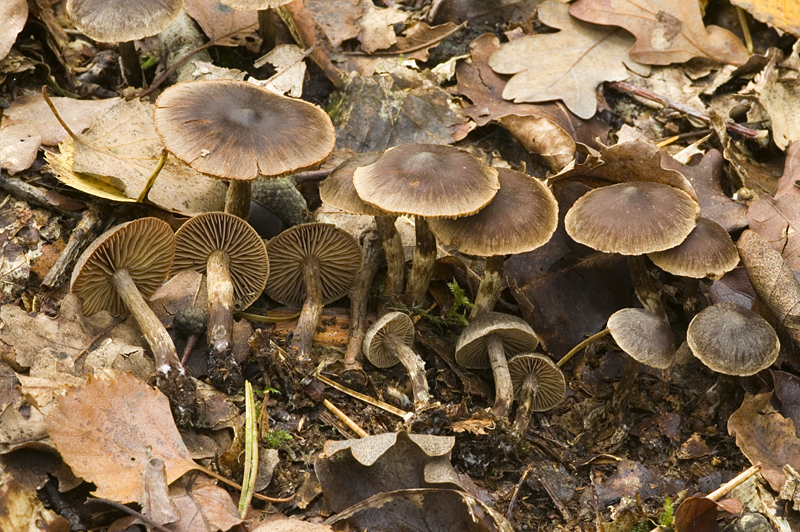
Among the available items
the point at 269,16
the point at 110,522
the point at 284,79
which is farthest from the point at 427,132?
the point at 110,522

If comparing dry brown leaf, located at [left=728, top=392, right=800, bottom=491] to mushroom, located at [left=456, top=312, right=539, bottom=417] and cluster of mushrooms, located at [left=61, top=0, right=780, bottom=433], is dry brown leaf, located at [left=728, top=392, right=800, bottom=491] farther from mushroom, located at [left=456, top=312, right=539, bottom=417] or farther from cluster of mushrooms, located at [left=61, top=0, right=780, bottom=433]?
mushroom, located at [left=456, top=312, right=539, bottom=417]

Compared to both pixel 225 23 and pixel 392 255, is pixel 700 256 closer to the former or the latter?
pixel 392 255

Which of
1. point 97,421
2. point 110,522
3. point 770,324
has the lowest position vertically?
point 770,324

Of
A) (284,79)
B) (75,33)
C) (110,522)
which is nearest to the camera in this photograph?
(110,522)

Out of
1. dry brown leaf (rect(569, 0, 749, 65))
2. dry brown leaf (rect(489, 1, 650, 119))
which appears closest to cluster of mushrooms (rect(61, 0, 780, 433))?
dry brown leaf (rect(489, 1, 650, 119))

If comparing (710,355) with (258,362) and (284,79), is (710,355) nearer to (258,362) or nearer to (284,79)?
(258,362)

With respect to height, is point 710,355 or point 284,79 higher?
point 284,79

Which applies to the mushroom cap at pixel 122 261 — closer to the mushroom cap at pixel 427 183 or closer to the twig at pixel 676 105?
the mushroom cap at pixel 427 183

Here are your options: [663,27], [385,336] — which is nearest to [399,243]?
[385,336]

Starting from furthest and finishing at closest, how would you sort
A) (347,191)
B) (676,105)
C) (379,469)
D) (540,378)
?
1. (676,105)
2. (540,378)
3. (347,191)
4. (379,469)
